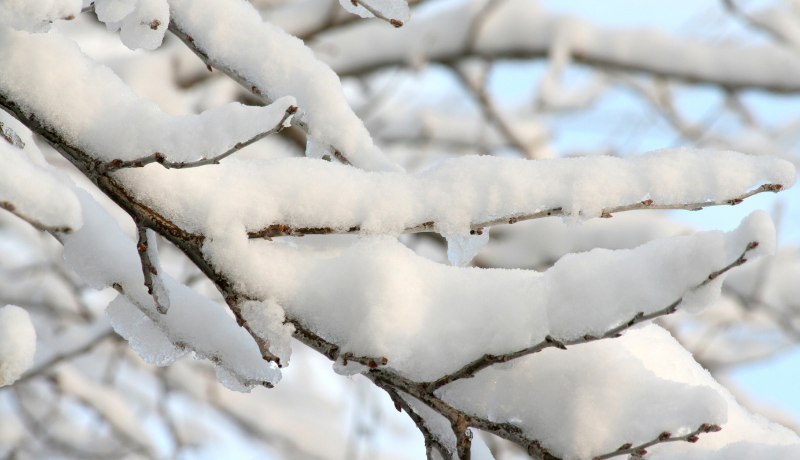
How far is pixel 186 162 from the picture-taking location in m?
0.68

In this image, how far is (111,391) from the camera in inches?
114

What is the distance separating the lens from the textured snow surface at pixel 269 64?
0.88 meters

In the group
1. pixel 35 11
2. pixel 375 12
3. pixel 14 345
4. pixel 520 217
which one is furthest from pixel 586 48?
pixel 14 345

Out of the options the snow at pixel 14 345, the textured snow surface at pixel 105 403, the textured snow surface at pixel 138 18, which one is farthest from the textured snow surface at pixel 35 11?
the textured snow surface at pixel 105 403

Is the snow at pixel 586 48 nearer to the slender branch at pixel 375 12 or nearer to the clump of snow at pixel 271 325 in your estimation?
the slender branch at pixel 375 12

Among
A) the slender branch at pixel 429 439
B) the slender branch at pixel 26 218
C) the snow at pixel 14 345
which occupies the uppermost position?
the slender branch at pixel 26 218

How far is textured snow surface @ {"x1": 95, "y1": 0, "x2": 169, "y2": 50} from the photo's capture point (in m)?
0.71

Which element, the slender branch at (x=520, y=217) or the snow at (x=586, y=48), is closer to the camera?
the slender branch at (x=520, y=217)

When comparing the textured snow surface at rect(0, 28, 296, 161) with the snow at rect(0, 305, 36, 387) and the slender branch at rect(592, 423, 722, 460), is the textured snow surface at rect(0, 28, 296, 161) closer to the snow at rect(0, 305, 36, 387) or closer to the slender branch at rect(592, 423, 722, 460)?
the snow at rect(0, 305, 36, 387)

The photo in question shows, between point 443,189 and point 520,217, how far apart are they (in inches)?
4.0

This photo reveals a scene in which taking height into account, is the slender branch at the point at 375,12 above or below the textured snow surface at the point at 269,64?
above

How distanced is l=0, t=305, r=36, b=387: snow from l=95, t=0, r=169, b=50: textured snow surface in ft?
1.14

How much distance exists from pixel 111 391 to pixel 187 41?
2.48 metres

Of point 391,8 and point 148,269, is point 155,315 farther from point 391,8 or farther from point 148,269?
point 391,8
